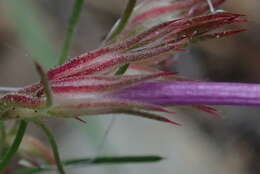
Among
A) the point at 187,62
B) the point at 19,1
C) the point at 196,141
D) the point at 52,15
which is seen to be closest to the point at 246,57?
the point at 187,62

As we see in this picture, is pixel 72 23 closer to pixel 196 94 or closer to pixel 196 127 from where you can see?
pixel 196 94

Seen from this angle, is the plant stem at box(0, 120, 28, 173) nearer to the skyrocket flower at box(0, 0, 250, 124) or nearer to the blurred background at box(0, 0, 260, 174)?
the skyrocket flower at box(0, 0, 250, 124)

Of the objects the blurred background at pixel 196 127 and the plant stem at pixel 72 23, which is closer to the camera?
the plant stem at pixel 72 23

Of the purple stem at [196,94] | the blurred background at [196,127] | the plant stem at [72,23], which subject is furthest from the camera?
the blurred background at [196,127]

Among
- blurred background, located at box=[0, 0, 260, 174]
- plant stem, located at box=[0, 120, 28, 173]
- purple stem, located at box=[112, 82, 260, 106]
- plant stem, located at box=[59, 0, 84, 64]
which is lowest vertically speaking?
plant stem, located at box=[0, 120, 28, 173]

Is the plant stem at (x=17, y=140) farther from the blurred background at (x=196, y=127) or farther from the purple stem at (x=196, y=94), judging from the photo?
the blurred background at (x=196, y=127)

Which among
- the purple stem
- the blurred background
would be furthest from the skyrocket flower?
the blurred background

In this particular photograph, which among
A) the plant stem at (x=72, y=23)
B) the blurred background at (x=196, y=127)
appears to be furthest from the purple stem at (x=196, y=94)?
the blurred background at (x=196, y=127)

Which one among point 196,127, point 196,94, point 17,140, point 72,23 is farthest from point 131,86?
point 196,127
